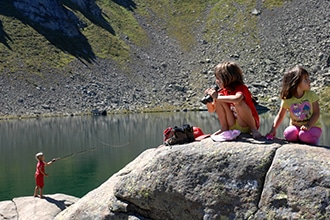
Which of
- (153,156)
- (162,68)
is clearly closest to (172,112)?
(162,68)

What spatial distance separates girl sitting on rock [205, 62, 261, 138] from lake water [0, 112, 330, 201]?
12.5 meters

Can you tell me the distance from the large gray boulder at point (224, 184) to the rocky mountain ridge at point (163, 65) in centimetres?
10154

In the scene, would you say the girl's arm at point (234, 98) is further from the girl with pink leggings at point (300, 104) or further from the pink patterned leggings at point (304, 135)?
the pink patterned leggings at point (304, 135)

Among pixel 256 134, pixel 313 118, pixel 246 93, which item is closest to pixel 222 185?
pixel 256 134

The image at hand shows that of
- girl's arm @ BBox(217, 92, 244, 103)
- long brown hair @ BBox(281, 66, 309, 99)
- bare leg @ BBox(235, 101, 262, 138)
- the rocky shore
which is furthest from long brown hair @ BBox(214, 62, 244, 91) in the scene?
A: the rocky shore

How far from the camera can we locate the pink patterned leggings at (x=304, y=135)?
31.1ft

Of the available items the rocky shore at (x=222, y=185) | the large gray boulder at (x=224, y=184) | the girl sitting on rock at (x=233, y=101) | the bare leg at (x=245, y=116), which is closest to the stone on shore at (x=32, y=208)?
the rocky shore at (x=222, y=185)

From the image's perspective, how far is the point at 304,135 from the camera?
9.49 metres

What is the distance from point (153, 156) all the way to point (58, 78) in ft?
380

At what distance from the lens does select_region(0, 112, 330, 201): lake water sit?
4012cm

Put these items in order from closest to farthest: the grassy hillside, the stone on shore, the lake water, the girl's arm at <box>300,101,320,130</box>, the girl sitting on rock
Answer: the girl's arm at <box>300,101,320,130</box>, the girl sitting on rock, the stone on shore, the lake water, the grassy hillside

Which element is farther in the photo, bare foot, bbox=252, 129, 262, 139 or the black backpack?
the black backpack

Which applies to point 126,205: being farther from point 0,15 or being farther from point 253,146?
point 0,15

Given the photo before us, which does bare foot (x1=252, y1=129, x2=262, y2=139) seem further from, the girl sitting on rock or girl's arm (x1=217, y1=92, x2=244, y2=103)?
girl's arm (x1=217, y1=92, x2=244, y2=103)
